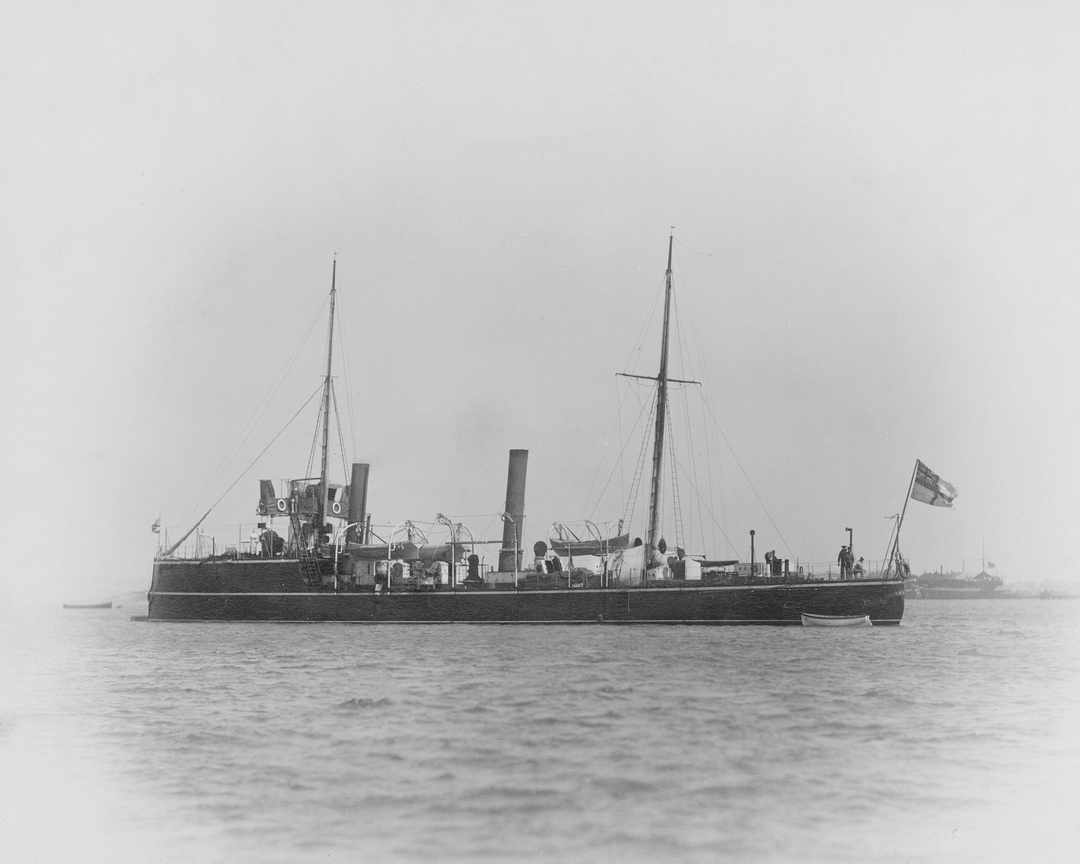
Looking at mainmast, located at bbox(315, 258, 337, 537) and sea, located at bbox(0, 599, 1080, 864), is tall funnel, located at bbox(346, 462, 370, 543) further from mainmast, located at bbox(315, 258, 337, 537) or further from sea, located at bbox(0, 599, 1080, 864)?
sea, located at bbox(0, 599, 1080, 864)

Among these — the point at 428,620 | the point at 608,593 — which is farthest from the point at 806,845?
the point at 428,620

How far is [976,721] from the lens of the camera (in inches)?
628

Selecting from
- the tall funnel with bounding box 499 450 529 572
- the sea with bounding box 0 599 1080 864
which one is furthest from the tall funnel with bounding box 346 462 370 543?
the sea with bounding box 0 599 1080 864

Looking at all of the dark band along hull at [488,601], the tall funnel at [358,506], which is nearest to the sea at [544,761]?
the dark band along hull at [488,601]

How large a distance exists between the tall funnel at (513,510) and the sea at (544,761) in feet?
55.7

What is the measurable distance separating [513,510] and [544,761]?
28.1 metres

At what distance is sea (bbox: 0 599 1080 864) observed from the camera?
10.1 meters

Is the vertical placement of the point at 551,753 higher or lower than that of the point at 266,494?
lower

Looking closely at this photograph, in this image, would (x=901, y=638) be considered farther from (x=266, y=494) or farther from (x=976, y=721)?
(x=266, y=494)

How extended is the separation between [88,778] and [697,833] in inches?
317

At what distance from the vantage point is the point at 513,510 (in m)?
40.9

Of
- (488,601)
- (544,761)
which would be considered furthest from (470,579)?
(544,761)

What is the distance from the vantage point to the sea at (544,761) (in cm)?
1012

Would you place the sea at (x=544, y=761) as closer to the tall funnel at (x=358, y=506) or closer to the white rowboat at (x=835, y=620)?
the white rowboat at (x=835, y=620)
